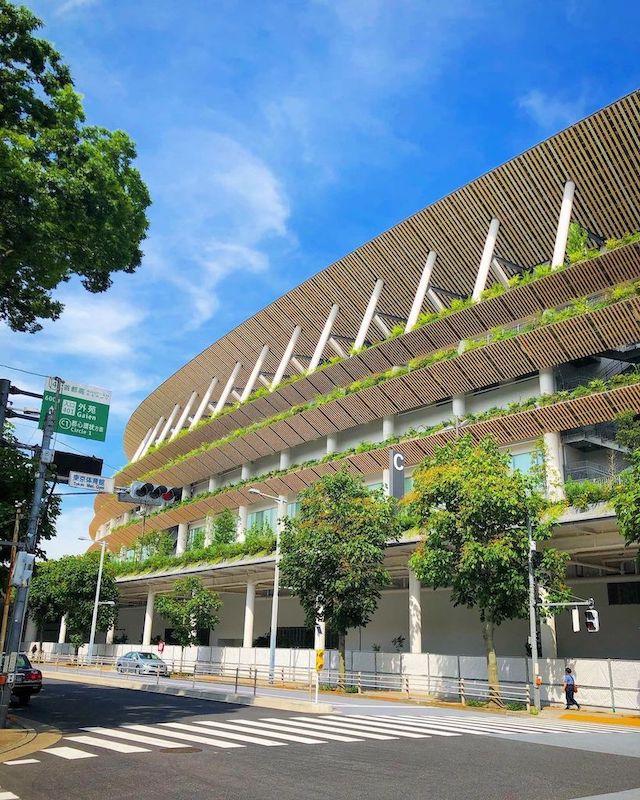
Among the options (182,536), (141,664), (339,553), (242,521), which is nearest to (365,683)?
(339,553)

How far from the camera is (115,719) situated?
1889 cm

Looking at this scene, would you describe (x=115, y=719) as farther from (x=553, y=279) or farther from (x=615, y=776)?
(x=553, y=279)

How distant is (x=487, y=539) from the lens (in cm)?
2761

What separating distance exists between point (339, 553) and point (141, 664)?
671 inches

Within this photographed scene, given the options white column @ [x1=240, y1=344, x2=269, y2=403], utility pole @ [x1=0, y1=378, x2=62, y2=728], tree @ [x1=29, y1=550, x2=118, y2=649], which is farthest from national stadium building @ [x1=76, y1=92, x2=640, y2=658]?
utility pole @ [x1=0, y1=378, x2=62, y2=728]

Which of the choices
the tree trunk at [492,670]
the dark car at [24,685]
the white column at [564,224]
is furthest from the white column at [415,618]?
the dark car at [24,685]

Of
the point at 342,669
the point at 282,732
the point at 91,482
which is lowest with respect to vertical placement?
the point at 282,732

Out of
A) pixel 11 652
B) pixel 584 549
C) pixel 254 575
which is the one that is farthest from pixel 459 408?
pixel 11 652

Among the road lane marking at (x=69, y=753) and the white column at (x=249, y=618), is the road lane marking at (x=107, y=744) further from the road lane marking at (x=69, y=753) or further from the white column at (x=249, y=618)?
the white column at (x=249, y=618)

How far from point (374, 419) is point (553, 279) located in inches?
618

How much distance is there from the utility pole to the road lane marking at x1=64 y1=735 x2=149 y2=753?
5.57ft

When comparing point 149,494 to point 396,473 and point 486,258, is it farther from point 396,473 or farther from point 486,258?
point 486,258

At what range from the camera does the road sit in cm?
960

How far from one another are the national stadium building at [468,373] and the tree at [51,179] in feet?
69.5
